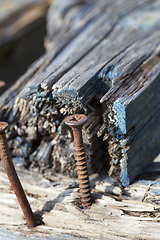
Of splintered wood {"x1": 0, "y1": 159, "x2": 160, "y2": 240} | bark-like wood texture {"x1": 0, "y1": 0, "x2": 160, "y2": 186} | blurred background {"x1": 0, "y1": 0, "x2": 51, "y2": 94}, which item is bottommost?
splintered wood {"x1": 0, "y1": 159, "x2": 160, "y2": 240}

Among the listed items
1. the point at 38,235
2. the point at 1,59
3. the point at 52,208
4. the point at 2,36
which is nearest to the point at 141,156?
the point at 52,208

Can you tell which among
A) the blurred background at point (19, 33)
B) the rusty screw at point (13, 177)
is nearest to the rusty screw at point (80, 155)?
the rusty screw at point (13, 177)

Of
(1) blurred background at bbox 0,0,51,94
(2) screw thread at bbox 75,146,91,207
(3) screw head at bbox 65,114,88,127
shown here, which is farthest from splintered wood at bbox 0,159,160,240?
(1) blurred background at bbox 0,0,51,94

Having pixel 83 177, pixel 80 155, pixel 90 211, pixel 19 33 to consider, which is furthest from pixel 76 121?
pixel 19 33

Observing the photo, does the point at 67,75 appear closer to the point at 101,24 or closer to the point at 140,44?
the point at 140,44

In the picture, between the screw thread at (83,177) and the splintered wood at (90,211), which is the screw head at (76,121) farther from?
the splintered wood at (90,211)

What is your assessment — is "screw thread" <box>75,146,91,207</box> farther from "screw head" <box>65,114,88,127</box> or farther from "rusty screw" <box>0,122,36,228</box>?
"rusty screw" <box>0,122,36,228</box>
